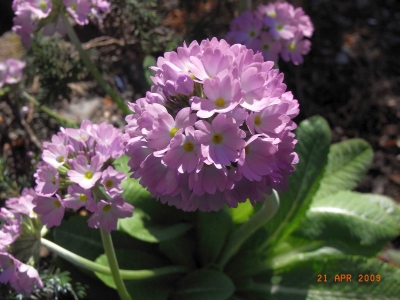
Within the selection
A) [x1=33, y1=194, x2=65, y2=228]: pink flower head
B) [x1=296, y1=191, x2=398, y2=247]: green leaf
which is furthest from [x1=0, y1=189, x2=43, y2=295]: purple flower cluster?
[x1=296, y1=191, x2=398, y2=247]: green leaf

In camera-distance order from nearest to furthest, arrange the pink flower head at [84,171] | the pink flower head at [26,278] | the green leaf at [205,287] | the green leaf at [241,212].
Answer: the pink flower head at [84,171], the pink flower head at [26,278], the green leaf at [205,287], the green leaf at [241,212]

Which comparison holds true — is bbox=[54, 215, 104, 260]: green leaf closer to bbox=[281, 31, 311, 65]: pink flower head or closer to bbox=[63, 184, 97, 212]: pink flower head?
bbox=[63, 184, 97, 212]: pink flower head

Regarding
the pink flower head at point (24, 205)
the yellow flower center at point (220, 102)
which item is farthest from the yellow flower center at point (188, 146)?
the pink flower head at point (24, 205)

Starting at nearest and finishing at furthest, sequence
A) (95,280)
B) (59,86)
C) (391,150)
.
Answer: (95,280) < (59,86) < (391,150)

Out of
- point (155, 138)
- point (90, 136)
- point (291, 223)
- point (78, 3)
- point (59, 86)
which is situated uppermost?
point (78, 3)

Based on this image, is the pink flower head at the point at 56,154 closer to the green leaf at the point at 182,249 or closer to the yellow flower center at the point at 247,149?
the yellow flower center at the point at 247,149

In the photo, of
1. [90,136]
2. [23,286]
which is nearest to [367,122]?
[90,136]

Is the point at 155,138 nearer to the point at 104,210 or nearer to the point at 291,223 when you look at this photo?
the point at 104,210
